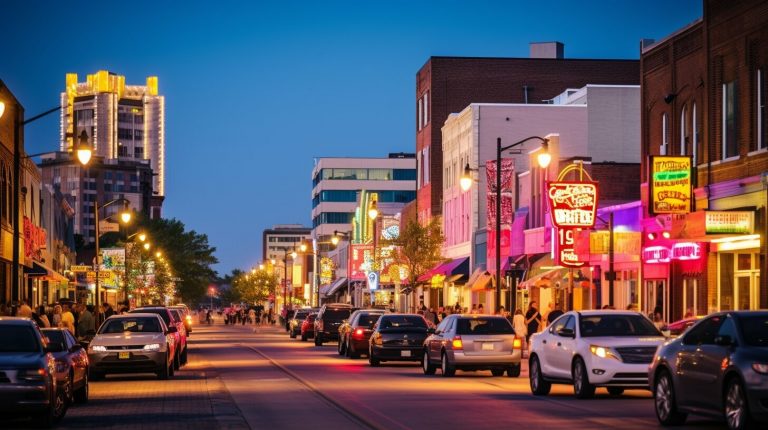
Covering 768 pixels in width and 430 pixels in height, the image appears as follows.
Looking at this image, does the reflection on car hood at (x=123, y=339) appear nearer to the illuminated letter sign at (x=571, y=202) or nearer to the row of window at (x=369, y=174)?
the illuminated letter sign at (x=571, y=202)

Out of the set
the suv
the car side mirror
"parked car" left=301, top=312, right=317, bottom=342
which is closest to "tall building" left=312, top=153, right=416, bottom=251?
"parked car" left=301, top=312, right=317, bottom=342

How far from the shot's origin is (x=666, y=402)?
19312 millimetres

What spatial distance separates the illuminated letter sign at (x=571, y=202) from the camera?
162 feet

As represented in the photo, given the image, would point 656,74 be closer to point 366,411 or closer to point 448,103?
point 366,411

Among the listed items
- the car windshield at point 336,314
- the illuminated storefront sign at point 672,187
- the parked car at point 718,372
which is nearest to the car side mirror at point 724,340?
the parked car at point 718,372

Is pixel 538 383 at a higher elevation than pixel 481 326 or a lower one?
lower

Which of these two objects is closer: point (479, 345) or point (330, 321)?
point (479, 345)

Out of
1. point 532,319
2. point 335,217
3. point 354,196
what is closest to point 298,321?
point 532,319

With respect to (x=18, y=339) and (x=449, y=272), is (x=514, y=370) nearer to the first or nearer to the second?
(x=18, y=339)

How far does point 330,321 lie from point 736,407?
147 feet

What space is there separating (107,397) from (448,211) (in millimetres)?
58389

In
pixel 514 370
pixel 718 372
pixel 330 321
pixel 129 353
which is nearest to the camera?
pixel 718 372

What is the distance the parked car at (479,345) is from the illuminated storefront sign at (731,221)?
7807 millimetres

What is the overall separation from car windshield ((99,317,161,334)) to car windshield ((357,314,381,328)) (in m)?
12.7
